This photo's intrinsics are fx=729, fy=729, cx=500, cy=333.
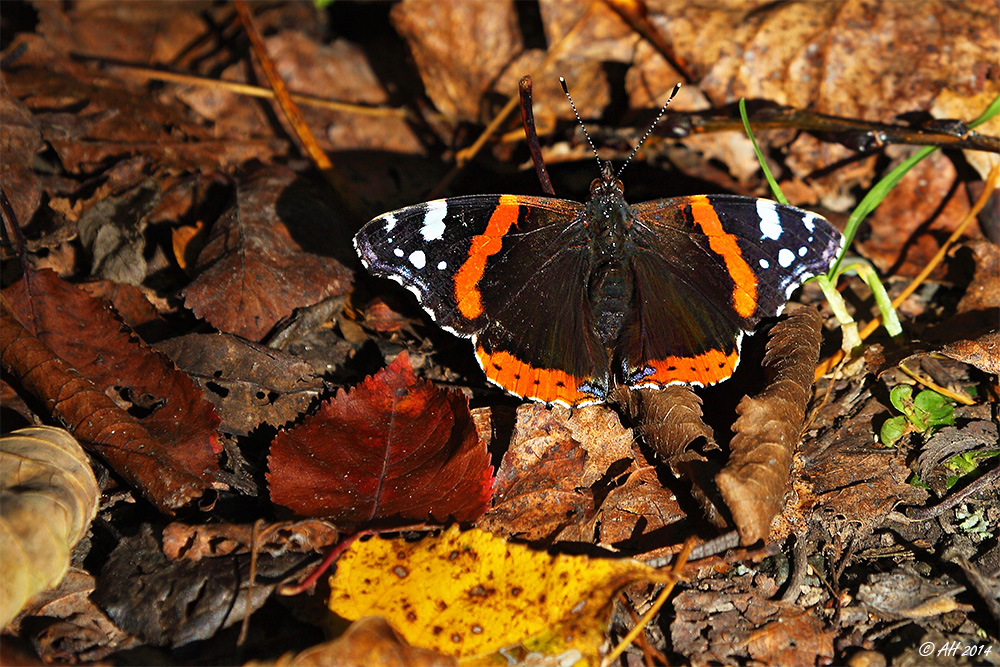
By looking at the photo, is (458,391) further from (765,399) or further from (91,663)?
(91,663)

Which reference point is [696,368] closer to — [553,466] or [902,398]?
[553,466]

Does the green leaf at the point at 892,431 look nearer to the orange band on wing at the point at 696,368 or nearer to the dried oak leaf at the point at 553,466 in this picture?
the orange band on wing at the point at 696,368

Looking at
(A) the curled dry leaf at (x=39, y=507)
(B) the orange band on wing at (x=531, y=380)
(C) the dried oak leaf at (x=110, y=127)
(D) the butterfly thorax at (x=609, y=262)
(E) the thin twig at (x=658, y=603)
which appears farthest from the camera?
(C) the dried oak leaf at (x=110, y=127)

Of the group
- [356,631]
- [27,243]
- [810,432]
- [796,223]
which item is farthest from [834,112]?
[27,243]

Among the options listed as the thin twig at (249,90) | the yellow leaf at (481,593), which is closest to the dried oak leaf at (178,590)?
the yellow leaf at (481,593)

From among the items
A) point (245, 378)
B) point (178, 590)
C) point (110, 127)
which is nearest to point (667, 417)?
point (245, 378)

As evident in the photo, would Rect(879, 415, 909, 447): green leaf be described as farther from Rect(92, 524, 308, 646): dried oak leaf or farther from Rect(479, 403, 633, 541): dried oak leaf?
Rect(92, 524, 308, 646): dried oak leaf
